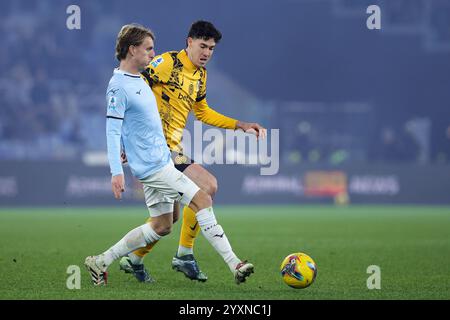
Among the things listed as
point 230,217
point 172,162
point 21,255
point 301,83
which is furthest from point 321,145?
point 172,162

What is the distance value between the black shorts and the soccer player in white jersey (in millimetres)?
552

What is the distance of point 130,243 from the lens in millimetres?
7539

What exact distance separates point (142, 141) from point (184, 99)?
1.07 meters

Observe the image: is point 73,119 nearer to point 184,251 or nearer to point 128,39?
point 184,251

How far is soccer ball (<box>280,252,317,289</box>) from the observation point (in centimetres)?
712

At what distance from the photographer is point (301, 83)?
94.2ft

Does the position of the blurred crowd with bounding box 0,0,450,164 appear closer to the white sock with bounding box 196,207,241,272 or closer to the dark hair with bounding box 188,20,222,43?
the dark hair with bounding box 188,20,222,43
